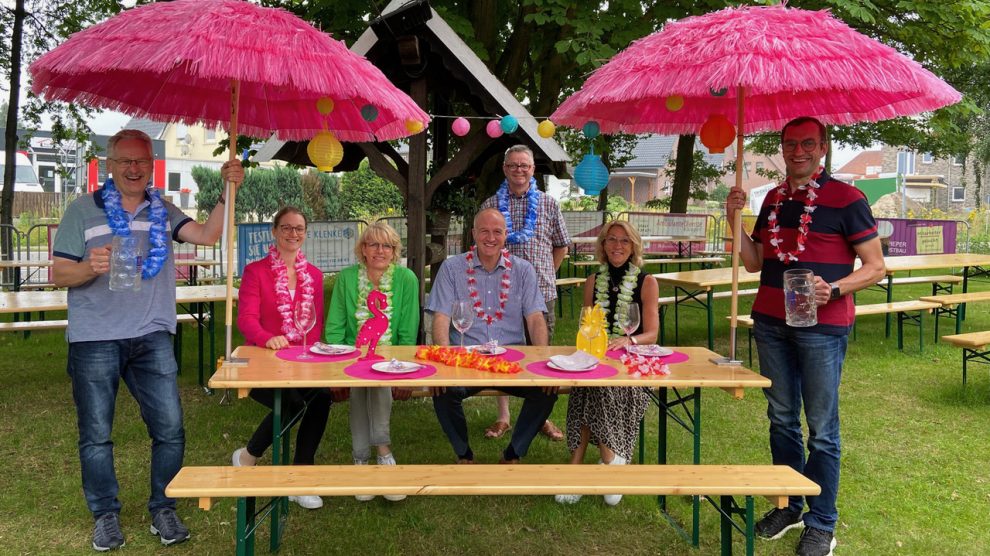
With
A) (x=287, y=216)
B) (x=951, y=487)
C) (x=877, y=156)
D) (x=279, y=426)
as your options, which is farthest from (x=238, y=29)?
(x=877, y=156)

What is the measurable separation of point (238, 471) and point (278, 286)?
4.51 ft

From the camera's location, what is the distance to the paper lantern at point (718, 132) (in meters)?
4.07

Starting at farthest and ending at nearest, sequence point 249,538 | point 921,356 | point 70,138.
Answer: point 70,138
point 921,356
point 249,538

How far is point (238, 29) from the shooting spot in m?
2.98

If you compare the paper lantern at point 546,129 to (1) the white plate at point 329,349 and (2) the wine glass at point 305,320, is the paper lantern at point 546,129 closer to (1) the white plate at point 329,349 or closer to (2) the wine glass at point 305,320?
(2) the wine glass at point 305,320

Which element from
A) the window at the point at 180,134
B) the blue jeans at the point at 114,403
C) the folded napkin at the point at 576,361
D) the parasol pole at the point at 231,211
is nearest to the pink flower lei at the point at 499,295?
the folded napkin at the point at 576,361

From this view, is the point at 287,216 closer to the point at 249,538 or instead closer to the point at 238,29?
the point at 238,29

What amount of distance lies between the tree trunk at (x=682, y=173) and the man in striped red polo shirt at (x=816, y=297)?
1219cm

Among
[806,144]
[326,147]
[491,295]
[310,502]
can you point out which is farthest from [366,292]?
[806,144]

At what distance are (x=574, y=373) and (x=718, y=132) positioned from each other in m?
1.67

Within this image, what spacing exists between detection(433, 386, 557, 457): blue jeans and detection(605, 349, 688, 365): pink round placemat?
1.72 feet

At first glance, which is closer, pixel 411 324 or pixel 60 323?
pixel 411 324

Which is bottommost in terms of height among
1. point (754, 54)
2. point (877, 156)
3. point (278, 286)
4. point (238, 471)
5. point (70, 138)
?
point (238, 471)

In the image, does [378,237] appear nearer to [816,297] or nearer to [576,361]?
[576,361]
